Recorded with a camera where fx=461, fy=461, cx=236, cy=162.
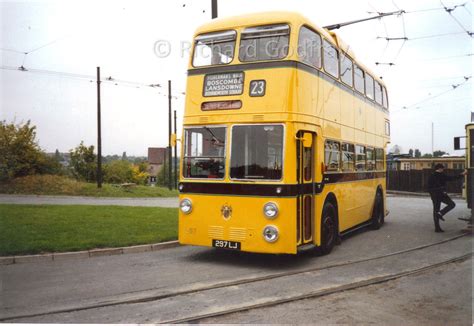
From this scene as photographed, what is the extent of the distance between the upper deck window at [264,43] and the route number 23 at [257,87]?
1.43 ft

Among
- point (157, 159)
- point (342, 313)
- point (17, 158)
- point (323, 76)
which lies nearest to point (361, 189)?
point (323, 76)

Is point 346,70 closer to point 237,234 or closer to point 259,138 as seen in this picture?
point 259,138

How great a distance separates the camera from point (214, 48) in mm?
8953

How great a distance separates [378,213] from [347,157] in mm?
3916

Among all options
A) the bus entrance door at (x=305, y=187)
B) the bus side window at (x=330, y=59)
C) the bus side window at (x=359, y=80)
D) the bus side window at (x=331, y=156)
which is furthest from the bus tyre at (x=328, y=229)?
the bus side window at (x=359, y=80)

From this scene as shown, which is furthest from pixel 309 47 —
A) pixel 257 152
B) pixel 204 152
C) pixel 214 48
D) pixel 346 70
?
pixel 204 152

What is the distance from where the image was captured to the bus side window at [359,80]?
11874mm

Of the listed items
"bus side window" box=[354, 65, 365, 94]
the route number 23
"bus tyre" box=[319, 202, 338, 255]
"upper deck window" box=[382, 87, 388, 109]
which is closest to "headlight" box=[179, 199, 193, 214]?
the route number 23

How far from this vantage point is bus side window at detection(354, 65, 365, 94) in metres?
11.9

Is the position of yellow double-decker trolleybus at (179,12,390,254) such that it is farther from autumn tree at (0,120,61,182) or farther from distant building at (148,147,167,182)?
distant building at (148,147,167,182)

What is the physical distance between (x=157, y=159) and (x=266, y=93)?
11838 cm

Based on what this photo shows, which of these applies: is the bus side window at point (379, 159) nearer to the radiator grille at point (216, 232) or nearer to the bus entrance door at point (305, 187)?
the bus entrance door at point (305, 187)

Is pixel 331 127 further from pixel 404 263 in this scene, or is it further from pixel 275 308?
pixel 275 308

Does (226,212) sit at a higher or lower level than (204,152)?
lower
